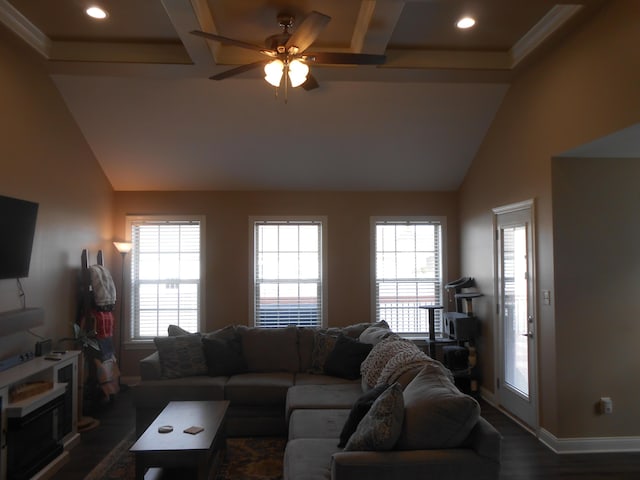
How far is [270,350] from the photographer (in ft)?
15.9

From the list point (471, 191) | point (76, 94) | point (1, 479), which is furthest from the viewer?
point (471, 191)

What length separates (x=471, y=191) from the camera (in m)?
5.79

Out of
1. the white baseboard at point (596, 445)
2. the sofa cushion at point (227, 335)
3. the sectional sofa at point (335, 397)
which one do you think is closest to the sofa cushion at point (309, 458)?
the sectional sofa at point (335, 397)

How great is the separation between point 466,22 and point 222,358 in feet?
12.7

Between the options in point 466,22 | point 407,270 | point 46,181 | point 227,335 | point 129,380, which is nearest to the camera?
point 466,22

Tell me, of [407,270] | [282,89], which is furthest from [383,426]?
[407,270]

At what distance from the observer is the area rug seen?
3.42 meters

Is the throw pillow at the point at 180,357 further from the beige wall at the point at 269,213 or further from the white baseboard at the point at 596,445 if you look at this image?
the white baseboard at the point at 596,445

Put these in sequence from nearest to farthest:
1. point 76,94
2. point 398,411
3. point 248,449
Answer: point 398,411 < point 248,449 < point 76,94

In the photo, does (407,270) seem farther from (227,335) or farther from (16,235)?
(16,235)

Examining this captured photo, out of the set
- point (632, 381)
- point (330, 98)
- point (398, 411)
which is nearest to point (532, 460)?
point (632, 381)

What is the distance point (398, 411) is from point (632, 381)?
2.67 metres

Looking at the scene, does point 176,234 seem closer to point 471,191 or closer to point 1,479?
point 1,479

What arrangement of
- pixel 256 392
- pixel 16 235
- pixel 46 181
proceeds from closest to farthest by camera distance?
pixel 16 235, pixel 256 392, pixel 46 181
